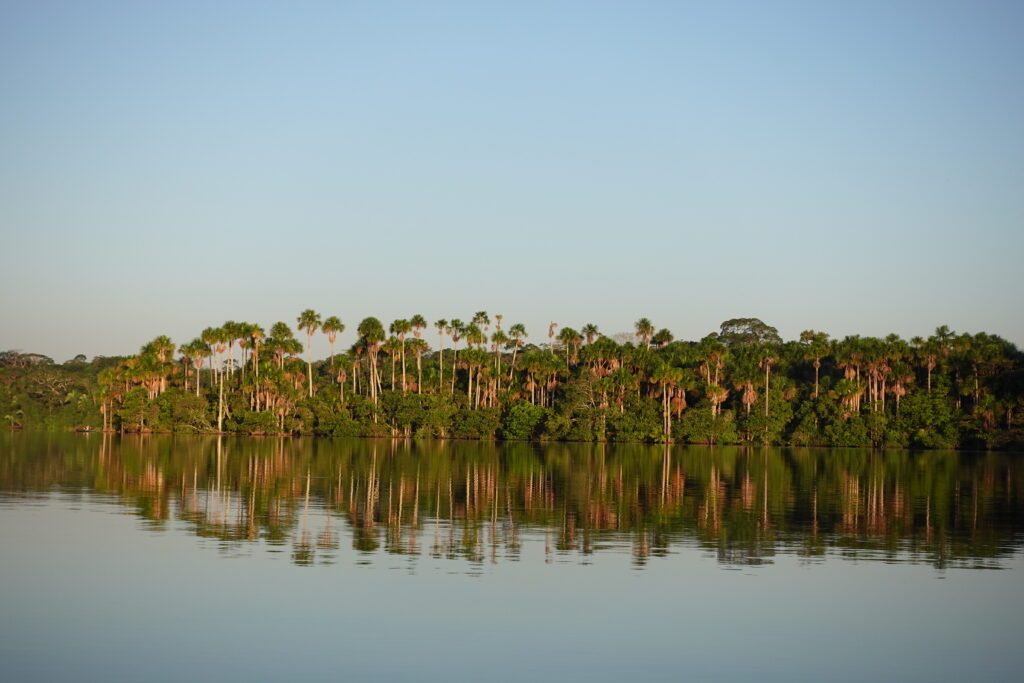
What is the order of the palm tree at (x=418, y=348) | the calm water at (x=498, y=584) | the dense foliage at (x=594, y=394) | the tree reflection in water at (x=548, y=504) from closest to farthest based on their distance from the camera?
the calm water at (x=498, y=584), the tree reflection in water at (x=548, y=504), the dense foliage at (x=594, y=394), the palm tree at (x=418, y=348)

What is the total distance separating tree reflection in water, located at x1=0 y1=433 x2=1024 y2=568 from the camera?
3012cm

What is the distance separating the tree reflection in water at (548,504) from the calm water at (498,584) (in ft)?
0.78

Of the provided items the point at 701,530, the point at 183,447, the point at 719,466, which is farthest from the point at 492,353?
the point at 701,530

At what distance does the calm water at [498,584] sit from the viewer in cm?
1741

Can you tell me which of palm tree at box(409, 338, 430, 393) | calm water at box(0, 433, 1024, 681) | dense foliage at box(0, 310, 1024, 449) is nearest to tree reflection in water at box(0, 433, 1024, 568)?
calm water at box(0, 433, 1024, 681)

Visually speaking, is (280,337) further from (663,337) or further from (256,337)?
(663,337)

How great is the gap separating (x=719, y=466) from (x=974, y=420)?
183 feet

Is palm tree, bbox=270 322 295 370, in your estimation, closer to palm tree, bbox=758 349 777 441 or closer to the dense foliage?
the dense foliage

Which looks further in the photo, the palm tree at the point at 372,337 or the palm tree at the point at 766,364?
the palm tree at the point at 372,337

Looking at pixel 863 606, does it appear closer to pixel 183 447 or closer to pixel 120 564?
pixel 120 564

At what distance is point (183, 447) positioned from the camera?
294ft

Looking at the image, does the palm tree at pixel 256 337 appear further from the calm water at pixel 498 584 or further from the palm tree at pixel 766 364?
the calm water at pixel 498 584

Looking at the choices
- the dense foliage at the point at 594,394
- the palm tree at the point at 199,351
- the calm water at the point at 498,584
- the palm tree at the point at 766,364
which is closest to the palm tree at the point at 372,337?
the dense foliage at the point at 594,394

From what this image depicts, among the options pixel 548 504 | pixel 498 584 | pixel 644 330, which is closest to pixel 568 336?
pixel 644 330
